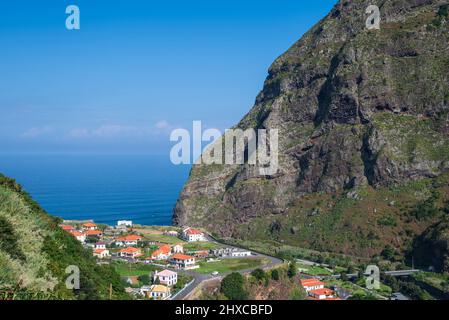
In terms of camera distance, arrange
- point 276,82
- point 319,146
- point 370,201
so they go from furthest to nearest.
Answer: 1. point 276,82
2. point 319,146
3. point 370,201

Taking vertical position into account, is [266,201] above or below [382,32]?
below

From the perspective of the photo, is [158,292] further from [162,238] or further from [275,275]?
[162,238]
